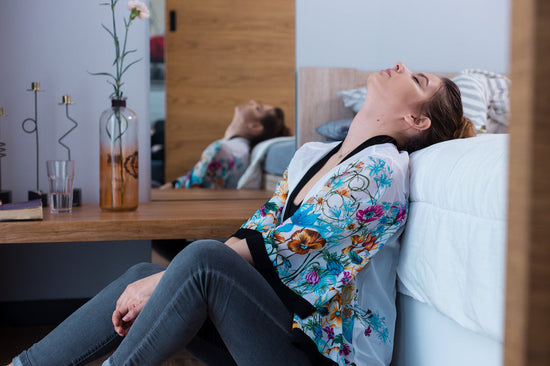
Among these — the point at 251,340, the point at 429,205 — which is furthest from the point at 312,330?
the point at 429,205

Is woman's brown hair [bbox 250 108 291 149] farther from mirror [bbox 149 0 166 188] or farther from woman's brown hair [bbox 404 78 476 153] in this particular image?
woman's brown hair [bbox 404 78 476 153]

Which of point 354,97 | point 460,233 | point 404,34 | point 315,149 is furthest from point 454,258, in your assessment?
point 404,34

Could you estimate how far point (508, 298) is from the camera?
1.56 ft

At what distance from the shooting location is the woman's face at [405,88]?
4.47 ft

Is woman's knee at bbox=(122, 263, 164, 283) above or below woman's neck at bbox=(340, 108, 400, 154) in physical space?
below

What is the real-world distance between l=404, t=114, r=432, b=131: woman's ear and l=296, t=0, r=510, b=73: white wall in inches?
38.3

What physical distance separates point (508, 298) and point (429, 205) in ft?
2.14

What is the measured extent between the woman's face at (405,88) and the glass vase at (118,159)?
0.86 meters

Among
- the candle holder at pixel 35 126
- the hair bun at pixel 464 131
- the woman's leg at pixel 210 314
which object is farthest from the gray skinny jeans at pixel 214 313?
the candle holder at pixel 35 126

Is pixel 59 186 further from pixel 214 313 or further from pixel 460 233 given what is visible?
pixel 460 233

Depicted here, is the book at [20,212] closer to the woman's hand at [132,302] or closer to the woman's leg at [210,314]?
the woman's hand at [132,302]

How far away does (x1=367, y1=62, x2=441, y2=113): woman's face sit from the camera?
136 cm

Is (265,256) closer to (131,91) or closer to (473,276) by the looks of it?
(473,276)

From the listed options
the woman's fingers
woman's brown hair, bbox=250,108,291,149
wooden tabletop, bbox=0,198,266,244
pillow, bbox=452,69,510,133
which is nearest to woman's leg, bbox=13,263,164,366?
the woman's fingers
